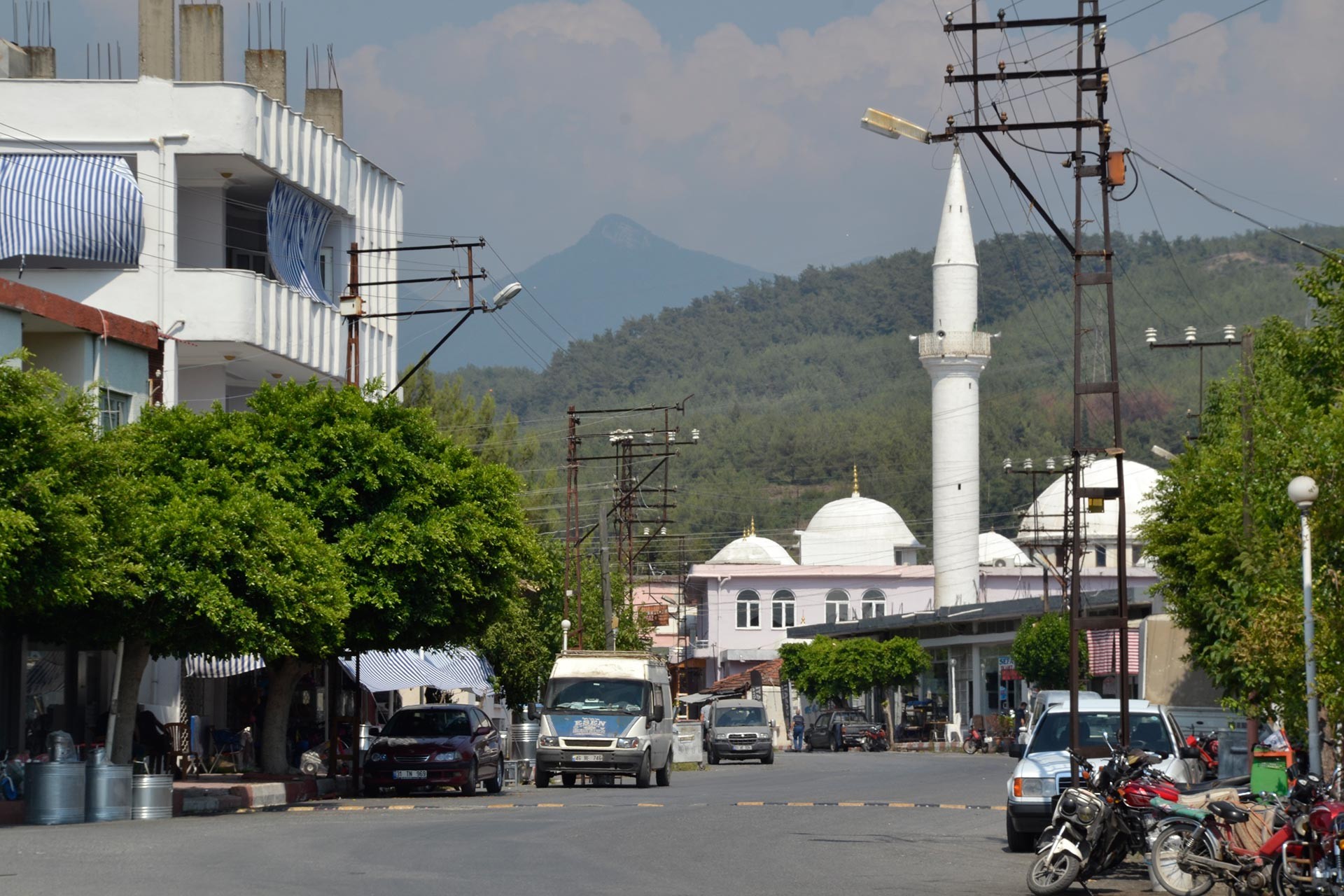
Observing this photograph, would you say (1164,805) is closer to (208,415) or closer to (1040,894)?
(1040,894)

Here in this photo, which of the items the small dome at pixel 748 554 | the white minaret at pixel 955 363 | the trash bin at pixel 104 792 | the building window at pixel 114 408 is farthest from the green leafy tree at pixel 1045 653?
the trash bin at pixel 104 792

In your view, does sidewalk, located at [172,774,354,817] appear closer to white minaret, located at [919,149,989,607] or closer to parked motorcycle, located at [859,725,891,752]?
parked motorcycle, located at [859,725,891,752]

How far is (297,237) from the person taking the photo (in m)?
38.8

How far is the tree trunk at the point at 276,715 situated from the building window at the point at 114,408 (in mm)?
4615

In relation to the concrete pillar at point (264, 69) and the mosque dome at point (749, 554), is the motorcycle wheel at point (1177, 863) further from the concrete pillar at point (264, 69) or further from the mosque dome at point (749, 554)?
the mosque dome at point (749, 554)

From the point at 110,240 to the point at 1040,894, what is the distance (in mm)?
25693

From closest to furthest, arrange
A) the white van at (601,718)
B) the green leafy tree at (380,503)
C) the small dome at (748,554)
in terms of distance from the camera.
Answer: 1. the green leafy tree at (380,503)
2. the white van at (601,718)
3. the small dome at (748,554)

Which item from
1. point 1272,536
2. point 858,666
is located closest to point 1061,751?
point 1272,536

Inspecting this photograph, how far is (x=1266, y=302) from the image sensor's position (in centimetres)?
17625

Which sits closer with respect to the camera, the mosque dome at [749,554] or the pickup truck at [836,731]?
the pickup truck at [836,731]

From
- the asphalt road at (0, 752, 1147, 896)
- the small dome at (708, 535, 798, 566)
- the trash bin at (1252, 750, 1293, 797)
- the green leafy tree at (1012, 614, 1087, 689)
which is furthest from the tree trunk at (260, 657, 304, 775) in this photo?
the small dome at (708, 535, 798, 566)

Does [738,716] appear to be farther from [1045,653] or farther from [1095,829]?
[1095,829]

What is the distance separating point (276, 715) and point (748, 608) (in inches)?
2763

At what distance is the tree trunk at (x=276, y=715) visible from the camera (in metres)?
28.2
